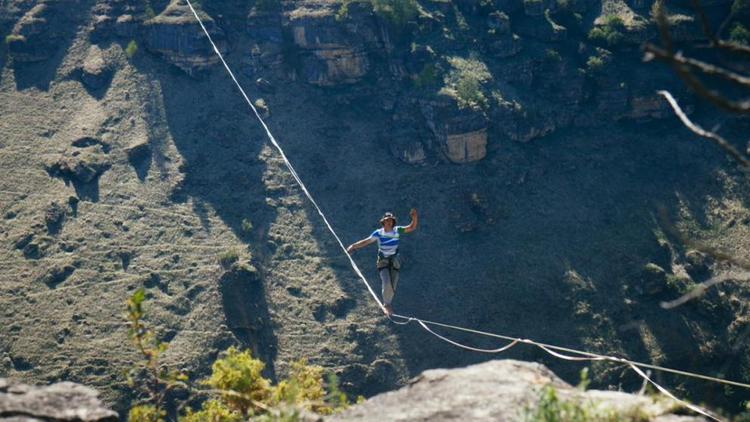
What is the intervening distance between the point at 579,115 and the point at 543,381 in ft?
134

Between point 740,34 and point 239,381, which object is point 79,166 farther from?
Result: point 740,34

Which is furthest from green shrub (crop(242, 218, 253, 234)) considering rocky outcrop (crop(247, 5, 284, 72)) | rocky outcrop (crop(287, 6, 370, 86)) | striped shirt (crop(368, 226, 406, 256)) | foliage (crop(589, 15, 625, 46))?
A: striped shirt (crop(368, 226, 406, 256))

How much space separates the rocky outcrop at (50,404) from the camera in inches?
583

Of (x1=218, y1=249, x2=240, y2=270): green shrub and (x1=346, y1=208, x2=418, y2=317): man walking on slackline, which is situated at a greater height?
(x1=346, y1=208, x2=418, y2=317): man walking on slackline

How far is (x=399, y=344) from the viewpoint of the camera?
150ft

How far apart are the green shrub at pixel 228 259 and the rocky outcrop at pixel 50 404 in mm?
29752

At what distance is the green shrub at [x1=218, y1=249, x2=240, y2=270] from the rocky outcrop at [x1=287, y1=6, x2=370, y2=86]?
1322cm

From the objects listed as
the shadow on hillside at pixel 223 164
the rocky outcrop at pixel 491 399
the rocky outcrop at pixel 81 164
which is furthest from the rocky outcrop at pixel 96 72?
the rocky outcrop at pixel 491 399

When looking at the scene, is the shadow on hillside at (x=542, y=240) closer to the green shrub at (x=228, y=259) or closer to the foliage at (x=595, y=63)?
the foliage at (x=595, y=63)

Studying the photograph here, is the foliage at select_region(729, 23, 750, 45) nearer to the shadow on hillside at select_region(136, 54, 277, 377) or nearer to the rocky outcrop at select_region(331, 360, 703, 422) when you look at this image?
the shadow on hillside at select_region(136, 54, 277, 377)

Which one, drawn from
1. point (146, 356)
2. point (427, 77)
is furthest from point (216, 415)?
point (427, 77)

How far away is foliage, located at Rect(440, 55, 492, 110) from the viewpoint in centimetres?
5112

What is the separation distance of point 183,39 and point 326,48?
8.04 m

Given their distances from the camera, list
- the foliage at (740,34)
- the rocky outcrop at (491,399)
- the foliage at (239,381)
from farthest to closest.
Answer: the foliage at (740,34), the foliage at (239,381), the rocky outcrop at (491,399)
